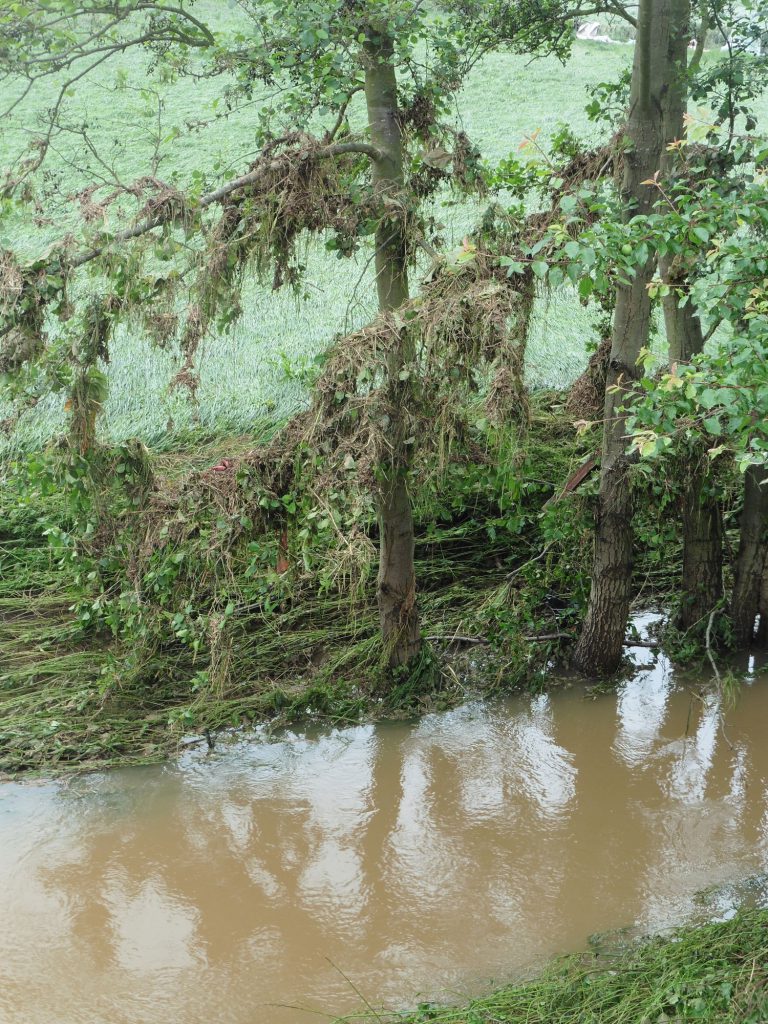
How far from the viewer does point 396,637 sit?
5648 mm

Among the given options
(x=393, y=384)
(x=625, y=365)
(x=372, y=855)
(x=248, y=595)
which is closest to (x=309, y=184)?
(x=393, y=384)

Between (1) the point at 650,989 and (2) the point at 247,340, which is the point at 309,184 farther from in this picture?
(2) the point at 247,340

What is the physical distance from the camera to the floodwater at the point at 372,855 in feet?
12.2

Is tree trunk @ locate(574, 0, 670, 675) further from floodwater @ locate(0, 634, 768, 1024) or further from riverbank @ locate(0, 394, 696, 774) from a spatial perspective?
floodwater @ locate(0, 634, 768, 1024)

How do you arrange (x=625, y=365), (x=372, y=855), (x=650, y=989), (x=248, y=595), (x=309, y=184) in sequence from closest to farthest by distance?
(x=650, y=989)
(x=372, y=855)
(x=309, y=184)
(x=625, y=365)
(x=248, y=595)

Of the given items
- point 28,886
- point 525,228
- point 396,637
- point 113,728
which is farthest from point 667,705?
point 28,886

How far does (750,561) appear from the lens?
580cm

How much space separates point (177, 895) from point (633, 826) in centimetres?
210

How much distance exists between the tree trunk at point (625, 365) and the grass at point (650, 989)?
209cm

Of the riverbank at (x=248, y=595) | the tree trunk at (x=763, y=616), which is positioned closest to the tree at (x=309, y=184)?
the riverbank at (x=248, y=595)

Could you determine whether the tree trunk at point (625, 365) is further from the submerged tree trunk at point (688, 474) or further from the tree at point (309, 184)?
the tree at point (309, 184)

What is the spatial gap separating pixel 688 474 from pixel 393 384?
195cm

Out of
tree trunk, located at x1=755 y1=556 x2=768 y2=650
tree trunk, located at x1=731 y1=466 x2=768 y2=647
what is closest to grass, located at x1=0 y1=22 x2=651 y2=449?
tree trunk, located at x1=731 y1=466 x2=768 y2=647

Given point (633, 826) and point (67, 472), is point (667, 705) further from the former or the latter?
point (67, 472)
